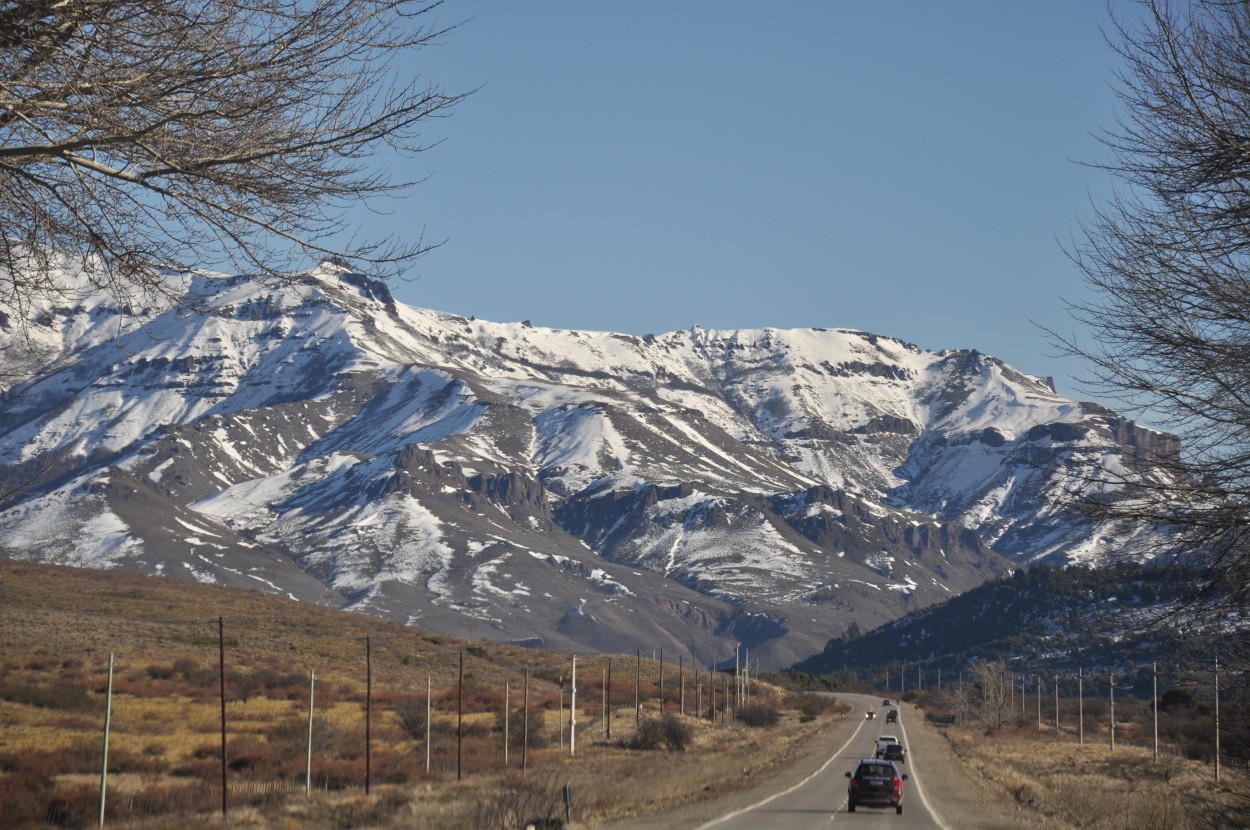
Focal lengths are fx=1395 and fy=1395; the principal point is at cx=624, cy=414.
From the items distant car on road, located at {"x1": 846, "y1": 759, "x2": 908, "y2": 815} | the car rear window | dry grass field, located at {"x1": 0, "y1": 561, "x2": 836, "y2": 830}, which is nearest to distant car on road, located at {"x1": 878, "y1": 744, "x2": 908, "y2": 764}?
dry grass field, located at {"x1": 0, "y1": 561, "x2": 836, "y2": 830}

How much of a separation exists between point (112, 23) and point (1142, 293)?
9.50 metres

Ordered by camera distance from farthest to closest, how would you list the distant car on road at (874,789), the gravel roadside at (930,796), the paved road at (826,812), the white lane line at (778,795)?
1. the distant car on road at (874,789)
2. the gravel roadside at (930,796)
3. the paved road at (826,812)
4. the white lane line at (778,795)

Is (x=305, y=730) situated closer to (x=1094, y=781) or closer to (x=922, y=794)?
(x=922, y=794)

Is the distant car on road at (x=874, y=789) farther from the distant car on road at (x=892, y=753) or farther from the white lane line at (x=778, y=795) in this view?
the distant car on road at (x=892, y=753)

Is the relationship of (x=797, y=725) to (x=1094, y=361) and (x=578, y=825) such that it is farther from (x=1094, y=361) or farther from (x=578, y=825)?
(x=1094, y=361)

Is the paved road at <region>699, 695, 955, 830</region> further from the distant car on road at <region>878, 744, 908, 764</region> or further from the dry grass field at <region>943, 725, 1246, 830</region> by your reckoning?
the dry grass field at <region>943, 725, 1246, 830</region>

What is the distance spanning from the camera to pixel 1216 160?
37.6 ft

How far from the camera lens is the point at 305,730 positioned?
50.4 metres

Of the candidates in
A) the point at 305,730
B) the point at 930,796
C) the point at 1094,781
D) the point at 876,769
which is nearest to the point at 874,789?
the point at 876,769

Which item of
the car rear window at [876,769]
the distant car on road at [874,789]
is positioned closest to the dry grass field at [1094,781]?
the distant car on road at [874,789]

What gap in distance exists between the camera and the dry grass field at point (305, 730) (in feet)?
103

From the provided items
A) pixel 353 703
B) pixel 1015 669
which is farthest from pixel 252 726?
pixel 1015 669

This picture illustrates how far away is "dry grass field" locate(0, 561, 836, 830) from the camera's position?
31.3 metres

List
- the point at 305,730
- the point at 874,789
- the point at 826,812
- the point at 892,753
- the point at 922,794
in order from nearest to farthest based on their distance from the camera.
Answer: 1. the point at 826,812
2. the point at 874,789
3. the point at 922,794
4. the point at 305,730
5. the point at 892,753
